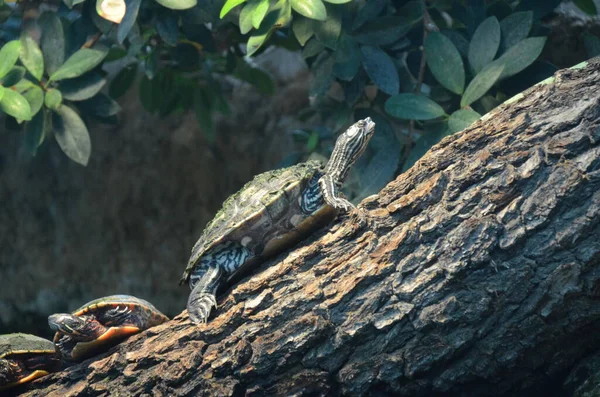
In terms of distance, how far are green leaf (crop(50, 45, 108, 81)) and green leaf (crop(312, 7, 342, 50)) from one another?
49.3 inches

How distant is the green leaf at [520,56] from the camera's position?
321cm

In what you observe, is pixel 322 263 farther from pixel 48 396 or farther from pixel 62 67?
pixel 62 67

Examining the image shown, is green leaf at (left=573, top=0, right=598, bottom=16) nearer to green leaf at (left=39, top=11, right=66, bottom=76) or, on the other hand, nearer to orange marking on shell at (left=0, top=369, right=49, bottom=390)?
green leaf at (left=39, top=11, right=66, bottom=76)

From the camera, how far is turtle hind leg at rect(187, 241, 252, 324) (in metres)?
2.58

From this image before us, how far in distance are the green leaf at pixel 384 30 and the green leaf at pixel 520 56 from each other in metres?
0.59

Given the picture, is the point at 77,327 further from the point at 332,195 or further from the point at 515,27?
the point at 515,27

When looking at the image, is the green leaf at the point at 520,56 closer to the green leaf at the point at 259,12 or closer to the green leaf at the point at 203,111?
the green leaf at the point at 259,12

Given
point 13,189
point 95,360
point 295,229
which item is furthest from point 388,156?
point 13,189

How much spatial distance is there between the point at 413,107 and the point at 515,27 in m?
0.70

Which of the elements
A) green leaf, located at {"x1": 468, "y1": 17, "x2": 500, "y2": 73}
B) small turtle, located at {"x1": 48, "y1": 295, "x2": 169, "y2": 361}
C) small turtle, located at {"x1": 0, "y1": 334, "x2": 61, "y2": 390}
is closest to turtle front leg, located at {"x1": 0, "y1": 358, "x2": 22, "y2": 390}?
small turtle, located at {"x1": 0, "y1": 334, "x2": 61, "y2": 390}

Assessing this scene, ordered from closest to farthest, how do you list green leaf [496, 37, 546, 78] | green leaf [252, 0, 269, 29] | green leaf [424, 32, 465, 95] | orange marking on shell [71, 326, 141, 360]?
orange marking on shell [71, 326, 141, 360], green leaf [252, 0, 269, 29], green leaf [496, 37, 546, 78], green leaf [424, 32, 465, 95]

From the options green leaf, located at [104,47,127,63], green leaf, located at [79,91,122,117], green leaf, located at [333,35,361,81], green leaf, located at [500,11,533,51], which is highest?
green leaf, located at [104,47,127,63]

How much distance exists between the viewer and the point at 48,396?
265 cm

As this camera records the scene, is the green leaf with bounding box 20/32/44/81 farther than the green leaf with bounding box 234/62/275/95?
No
